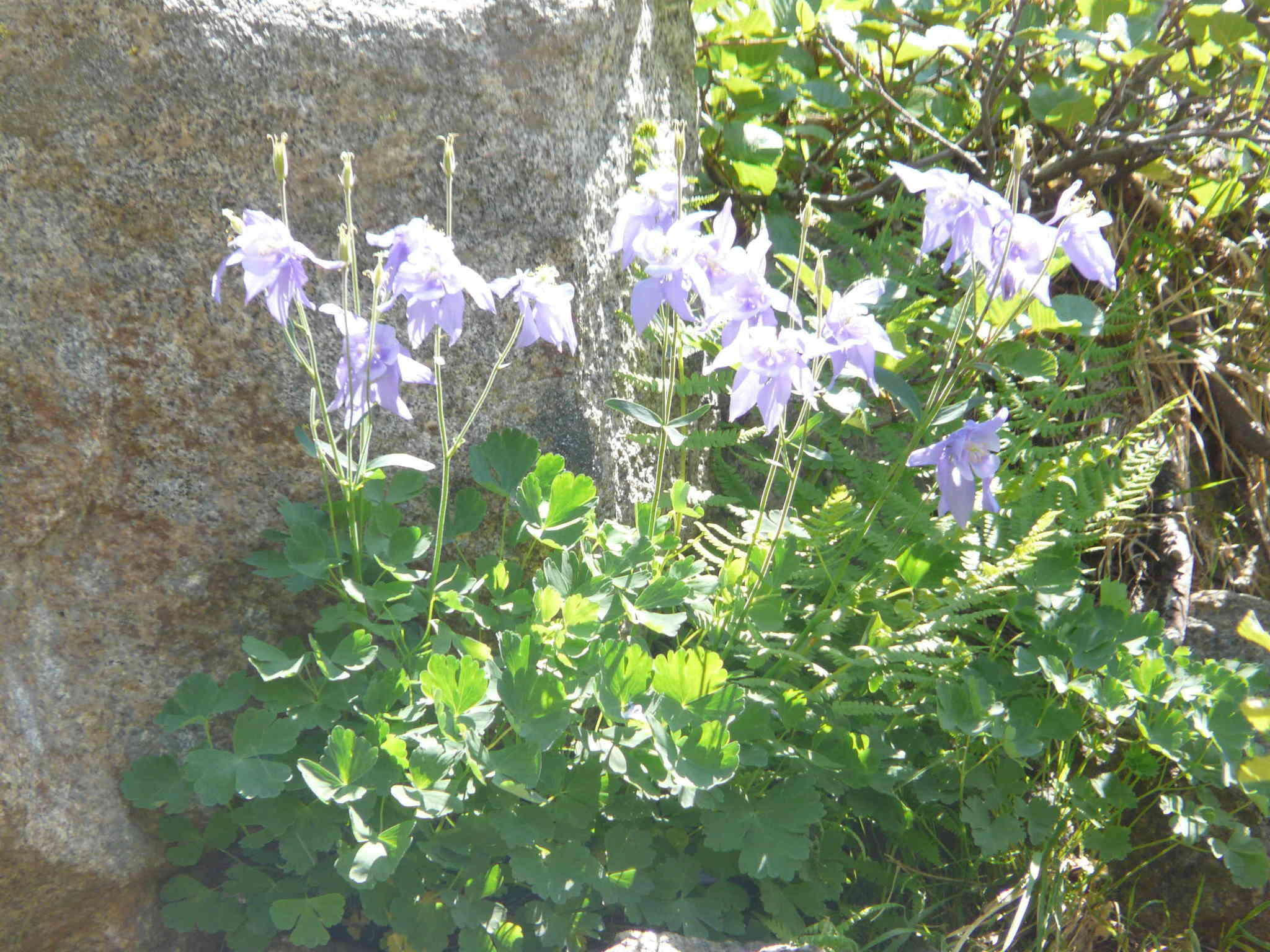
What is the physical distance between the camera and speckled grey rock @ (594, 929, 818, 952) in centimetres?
183

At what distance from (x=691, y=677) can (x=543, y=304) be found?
697 millimetres

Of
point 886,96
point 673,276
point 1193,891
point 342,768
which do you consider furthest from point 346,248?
point 1193,891

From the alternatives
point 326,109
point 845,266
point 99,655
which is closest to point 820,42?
point 845,266

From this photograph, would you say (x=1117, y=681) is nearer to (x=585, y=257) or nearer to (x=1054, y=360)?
(x=1054, y=360)

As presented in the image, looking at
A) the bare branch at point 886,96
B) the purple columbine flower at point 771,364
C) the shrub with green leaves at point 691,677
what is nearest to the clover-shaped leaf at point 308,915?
the shrub with green leaves at point 691,677

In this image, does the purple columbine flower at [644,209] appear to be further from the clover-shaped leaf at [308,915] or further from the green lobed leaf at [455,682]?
the clover-shaped leaf at [308,915]

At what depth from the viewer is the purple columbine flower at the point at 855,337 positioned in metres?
1.72

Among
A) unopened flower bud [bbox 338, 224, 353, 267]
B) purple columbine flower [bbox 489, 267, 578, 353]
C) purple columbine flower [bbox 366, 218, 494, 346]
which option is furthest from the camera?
purple columbine flower [bbox 489, 267, 578, 353]

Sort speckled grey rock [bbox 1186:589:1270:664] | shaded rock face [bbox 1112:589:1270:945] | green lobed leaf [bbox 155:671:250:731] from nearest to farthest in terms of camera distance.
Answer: green lobed leaf [bbox 155:671:250:731], shaded rock face [bbox 1112:589:1270:945], speckled grey rock [bbox 1186:589:1270:664]

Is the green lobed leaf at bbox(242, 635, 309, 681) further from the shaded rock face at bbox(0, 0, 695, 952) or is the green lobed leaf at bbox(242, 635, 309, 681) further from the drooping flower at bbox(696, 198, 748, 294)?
the drooping flower at bbox(696, 198, 748, 294)

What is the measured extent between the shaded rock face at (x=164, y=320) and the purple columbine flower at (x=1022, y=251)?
3.09 ft

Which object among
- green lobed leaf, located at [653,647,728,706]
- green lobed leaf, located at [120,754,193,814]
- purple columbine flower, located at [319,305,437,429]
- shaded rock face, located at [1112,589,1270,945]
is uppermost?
purple columbine flower, located at [319,305,437,429]

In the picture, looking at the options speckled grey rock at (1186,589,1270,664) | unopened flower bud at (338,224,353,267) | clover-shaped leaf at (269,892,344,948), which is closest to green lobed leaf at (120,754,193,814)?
clover-shaped leaf at (269,892,344,948)

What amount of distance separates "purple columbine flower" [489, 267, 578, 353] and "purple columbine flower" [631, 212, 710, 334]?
13 centimetres
